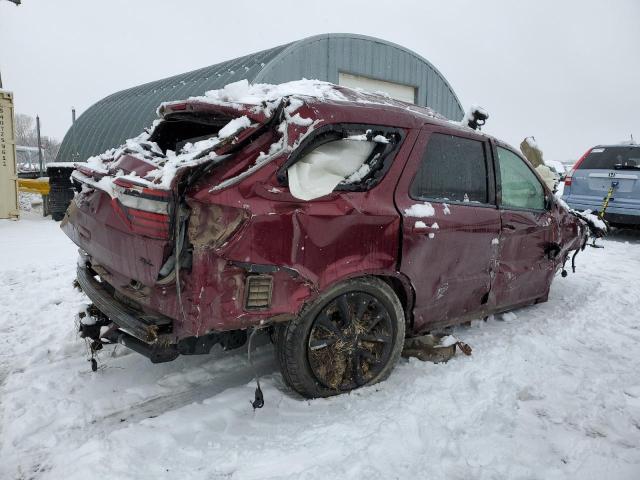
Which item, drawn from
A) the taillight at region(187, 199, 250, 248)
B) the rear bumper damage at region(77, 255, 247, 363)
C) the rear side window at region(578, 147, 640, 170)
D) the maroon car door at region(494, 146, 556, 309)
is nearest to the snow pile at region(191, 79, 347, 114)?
the taillight at region(187, 199, 250, 248)

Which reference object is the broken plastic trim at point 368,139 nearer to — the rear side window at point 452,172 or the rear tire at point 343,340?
the rear side window at point 452,172

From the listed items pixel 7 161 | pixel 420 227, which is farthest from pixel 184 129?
pixel 7 161

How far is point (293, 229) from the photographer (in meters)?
2.29

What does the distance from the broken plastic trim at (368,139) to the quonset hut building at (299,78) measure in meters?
8.26

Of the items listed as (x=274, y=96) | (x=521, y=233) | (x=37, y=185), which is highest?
(x=274, y=96)

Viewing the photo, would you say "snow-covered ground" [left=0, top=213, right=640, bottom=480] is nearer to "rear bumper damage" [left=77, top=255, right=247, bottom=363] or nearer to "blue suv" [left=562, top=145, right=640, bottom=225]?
"rear bumper damage" [left=77, top=255, right=247, bottom=363]

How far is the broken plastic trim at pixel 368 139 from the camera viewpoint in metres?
2.37

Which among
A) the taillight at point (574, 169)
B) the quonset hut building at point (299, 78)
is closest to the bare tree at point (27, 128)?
the quonset hut building at point (299, 78)

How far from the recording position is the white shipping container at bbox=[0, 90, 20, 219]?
381 inches

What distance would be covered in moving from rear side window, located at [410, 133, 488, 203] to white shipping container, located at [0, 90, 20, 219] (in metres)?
10.2

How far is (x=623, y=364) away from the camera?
3275 millimetres

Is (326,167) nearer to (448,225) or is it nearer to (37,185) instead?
(448,225)

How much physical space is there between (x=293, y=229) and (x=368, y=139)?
2.73 feet

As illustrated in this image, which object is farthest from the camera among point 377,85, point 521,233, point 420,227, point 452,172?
point 377,85
